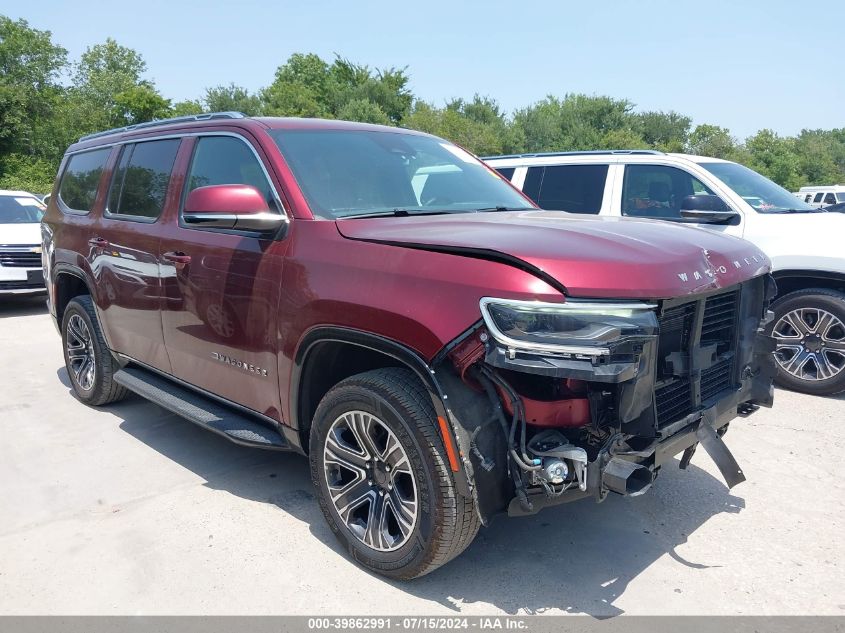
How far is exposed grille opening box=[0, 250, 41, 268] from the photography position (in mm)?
9727

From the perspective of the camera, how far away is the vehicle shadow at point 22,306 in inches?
399

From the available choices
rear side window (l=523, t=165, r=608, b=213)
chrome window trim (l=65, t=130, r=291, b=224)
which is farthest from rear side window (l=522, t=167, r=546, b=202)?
chrome window trim (l=65, t=130, r=291, b=224)

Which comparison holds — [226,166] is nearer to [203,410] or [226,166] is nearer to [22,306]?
[203,410]

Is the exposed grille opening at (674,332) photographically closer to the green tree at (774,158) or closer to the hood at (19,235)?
the hood at (19,235)

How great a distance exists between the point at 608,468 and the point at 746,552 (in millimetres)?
1371

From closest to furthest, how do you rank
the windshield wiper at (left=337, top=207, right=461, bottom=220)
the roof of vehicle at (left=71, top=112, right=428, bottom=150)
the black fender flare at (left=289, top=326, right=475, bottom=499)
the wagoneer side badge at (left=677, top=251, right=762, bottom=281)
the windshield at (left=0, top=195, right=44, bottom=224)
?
the black fender flare at (left=289, top=326, right=475, bottom=499) < the wagoneer side badge at (left=677, top=251, right=762, bottom=281) < the windshield wiper at (left=337, top=207, right=461, bottom=220) < the roof of vehicle at (left=71, top=112, right=428, bottom=150) < the windshield at (left=0, top=195, right=44, bottom=224)

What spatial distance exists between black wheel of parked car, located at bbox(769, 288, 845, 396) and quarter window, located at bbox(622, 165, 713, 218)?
1.25 meters

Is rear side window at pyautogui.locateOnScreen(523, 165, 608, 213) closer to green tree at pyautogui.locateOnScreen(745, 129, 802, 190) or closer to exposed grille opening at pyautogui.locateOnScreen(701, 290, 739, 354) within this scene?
exposed grille opening at pyautogui.locateOnScreen(701, 290, 739, 354)

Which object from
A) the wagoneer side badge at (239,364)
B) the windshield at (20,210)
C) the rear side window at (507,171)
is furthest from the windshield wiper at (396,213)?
the windshield at (20,210)

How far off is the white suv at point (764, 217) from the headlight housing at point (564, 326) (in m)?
3.61

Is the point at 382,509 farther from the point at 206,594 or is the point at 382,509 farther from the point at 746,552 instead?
the point at 746,552

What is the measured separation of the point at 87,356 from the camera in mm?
5449

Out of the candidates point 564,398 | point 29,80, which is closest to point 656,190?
point 564,398

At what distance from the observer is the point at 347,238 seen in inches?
121
